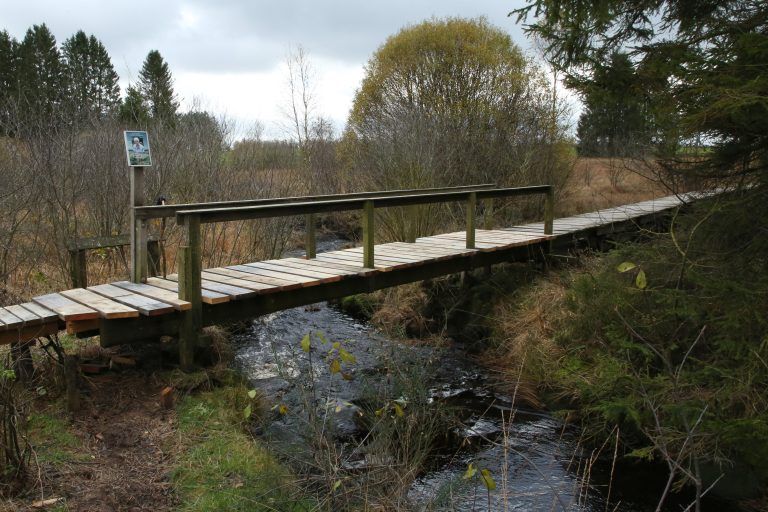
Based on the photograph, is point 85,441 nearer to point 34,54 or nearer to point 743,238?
point 743,238

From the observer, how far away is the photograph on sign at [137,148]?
18.1 ft

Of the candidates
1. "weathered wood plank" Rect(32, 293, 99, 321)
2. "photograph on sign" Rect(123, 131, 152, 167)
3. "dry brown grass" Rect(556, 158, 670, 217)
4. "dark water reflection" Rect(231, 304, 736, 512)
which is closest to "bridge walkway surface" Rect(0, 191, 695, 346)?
"weathered wood plank" Rect(32, 293, 99, 321)

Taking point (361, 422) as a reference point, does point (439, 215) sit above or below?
above

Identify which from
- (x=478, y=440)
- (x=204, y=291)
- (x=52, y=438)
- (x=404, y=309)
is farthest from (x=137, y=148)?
(x=404, y=309)

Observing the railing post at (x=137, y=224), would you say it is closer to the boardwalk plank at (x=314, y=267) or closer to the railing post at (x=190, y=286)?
the railing post at (x=190, y=286)

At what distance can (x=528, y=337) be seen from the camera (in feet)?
24.7

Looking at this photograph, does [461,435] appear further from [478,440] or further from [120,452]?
[120,452]

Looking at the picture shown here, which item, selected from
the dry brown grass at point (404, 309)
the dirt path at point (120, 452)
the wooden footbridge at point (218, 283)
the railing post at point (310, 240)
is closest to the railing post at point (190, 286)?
the wooden footbridge at point (218, 283)

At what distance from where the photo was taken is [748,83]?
395 cm

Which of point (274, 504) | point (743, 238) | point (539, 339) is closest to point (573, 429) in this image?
point (539, 339)

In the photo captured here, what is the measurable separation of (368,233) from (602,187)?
15.6 m

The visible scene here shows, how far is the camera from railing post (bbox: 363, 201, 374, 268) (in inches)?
256

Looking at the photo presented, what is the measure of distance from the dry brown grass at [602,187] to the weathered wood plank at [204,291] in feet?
35.4

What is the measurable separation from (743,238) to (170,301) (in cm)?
475
